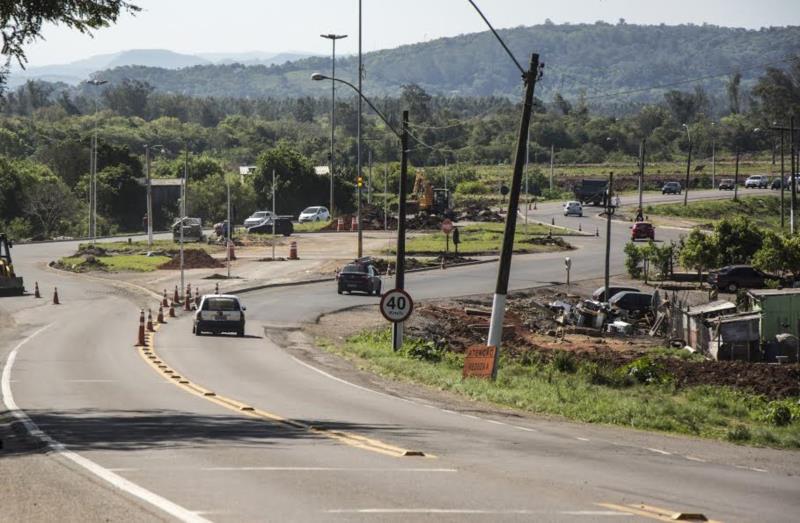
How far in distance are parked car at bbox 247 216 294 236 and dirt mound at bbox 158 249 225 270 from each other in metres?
21.5

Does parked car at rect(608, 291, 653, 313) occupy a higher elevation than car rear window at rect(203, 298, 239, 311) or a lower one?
lower

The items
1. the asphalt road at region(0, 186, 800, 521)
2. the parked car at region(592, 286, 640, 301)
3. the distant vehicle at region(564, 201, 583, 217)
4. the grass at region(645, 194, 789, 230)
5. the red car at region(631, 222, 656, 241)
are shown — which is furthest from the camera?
the grass at region(645, 194, 789, 230)

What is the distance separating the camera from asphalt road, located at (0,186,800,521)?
1416cm

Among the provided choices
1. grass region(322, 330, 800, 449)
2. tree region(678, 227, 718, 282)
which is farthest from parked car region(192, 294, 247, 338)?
tree region(678, 227, 718, 282)

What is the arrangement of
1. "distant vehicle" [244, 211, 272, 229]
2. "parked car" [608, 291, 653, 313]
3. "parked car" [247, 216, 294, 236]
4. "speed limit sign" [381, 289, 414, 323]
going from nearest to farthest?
"speed limit sign" [381, 289, 414, 323] → "parked car" [608, 291, 653, 313] → "parked car" [247, 216, 294, 236] → "distant vehicle" [244, 211, 272, 229]

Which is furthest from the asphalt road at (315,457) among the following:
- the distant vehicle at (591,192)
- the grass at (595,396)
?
the distant vehicle at (591,192)

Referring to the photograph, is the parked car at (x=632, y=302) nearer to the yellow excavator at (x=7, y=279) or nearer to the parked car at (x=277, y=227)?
the yellow excavator at (x=7, y=279)

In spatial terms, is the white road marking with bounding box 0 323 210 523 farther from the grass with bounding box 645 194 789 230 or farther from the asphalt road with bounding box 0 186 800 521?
the grass with bounding box 645 194 789 230

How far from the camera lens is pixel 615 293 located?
63188 millimetres

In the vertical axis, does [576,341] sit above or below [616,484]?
below

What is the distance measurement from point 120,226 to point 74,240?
71.2 ft

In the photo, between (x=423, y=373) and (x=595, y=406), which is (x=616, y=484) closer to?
(x=595, y=406)

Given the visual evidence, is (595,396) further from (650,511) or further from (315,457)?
(650,511)

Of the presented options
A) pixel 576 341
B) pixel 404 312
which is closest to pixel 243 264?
pixel 576 341
